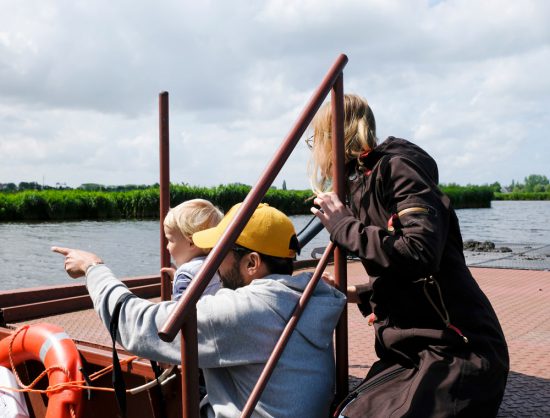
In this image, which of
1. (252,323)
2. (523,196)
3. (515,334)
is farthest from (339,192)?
(523,196)

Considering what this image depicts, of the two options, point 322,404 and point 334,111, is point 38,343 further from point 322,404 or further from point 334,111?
point 334,111

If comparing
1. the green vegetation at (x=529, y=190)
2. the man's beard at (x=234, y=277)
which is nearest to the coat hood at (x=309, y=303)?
the man's beard at (x=234, y=277)

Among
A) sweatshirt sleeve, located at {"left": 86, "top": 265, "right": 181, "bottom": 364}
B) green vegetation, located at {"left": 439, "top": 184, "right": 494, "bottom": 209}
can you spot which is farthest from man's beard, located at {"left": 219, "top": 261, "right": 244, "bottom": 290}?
green vegetation, located at {"left": 439, "top": 184, "right": 494, "bottom": 209}

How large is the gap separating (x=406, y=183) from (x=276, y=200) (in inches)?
1284

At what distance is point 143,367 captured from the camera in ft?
10.4

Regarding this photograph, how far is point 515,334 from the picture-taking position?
13.6 ft

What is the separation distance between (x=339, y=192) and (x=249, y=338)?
0.61 meters

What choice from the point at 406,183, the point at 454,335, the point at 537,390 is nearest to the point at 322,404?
the point at 454,335

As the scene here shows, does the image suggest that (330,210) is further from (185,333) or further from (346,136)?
(185,333)

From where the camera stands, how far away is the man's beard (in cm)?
234

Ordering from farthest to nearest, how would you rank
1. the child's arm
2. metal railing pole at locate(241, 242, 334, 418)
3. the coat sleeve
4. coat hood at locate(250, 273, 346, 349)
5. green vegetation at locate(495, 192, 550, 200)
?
1. green vegetation at locate(495, 192, 550, 200)
2. the child's arm
3. coat hood at locate(250, 273, 346, 349)
4. metal railing pole at locate(241, 242, 334, 418)
5. the coat sleeve

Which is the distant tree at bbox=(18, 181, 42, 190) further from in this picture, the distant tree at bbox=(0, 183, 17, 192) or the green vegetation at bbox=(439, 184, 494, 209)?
the green vegetation at bbox=(439, 184, 494, 209)

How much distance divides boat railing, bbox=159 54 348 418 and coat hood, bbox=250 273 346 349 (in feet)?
0.18

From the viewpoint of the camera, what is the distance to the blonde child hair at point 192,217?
11.3 feet
